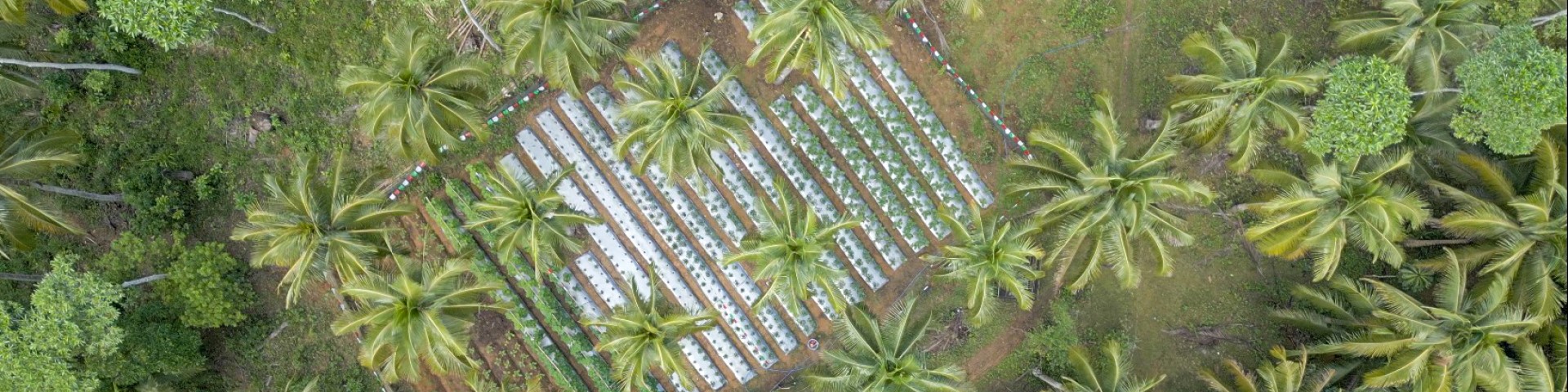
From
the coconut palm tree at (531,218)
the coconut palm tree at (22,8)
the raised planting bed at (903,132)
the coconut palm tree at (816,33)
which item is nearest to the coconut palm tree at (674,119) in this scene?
the coconut palm tree at (816,33)

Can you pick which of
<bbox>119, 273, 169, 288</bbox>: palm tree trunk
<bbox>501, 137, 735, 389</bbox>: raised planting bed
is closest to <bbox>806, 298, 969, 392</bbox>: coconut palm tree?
<bbox>501, 137, 735, 389</bbox>: raised planting bed

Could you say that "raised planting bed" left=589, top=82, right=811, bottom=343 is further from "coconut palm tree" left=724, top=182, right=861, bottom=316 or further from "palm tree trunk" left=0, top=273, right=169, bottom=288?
"palm tree trunk" left=0, top=273, right=169, bottom=288

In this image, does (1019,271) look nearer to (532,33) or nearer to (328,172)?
(532,33)

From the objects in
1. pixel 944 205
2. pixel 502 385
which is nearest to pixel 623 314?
pixel 502 385

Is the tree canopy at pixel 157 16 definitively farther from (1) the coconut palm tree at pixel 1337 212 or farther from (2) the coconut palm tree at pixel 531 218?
(1) the coconut palm tree at pixel 1337 212

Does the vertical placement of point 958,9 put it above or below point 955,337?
above

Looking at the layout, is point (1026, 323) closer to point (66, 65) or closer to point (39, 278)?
point (66, 65)

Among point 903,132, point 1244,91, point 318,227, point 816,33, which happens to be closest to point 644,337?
point 318,227
